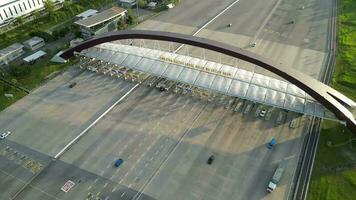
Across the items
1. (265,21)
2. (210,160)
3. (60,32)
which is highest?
(60,32)

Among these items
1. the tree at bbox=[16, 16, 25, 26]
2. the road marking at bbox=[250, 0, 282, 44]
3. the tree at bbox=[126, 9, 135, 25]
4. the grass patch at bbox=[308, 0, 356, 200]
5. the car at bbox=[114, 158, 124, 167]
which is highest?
the tree at bbox=[16, 16, 25, 26]

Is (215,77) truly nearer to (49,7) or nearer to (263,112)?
(263,112)

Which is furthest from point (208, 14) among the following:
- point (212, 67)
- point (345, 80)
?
point (345, 80)

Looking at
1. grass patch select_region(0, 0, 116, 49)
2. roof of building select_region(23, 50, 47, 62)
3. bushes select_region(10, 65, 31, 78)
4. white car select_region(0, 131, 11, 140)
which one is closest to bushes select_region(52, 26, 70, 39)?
grass patch select_region(0, 0, 116, 49)

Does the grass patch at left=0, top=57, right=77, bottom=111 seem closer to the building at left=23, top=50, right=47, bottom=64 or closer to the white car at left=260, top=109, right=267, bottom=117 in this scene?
the building at left=23, top=50, right=47, bottom=64

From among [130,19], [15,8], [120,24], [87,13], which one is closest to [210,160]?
[120,24]

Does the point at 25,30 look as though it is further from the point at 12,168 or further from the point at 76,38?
the point at 12,168
